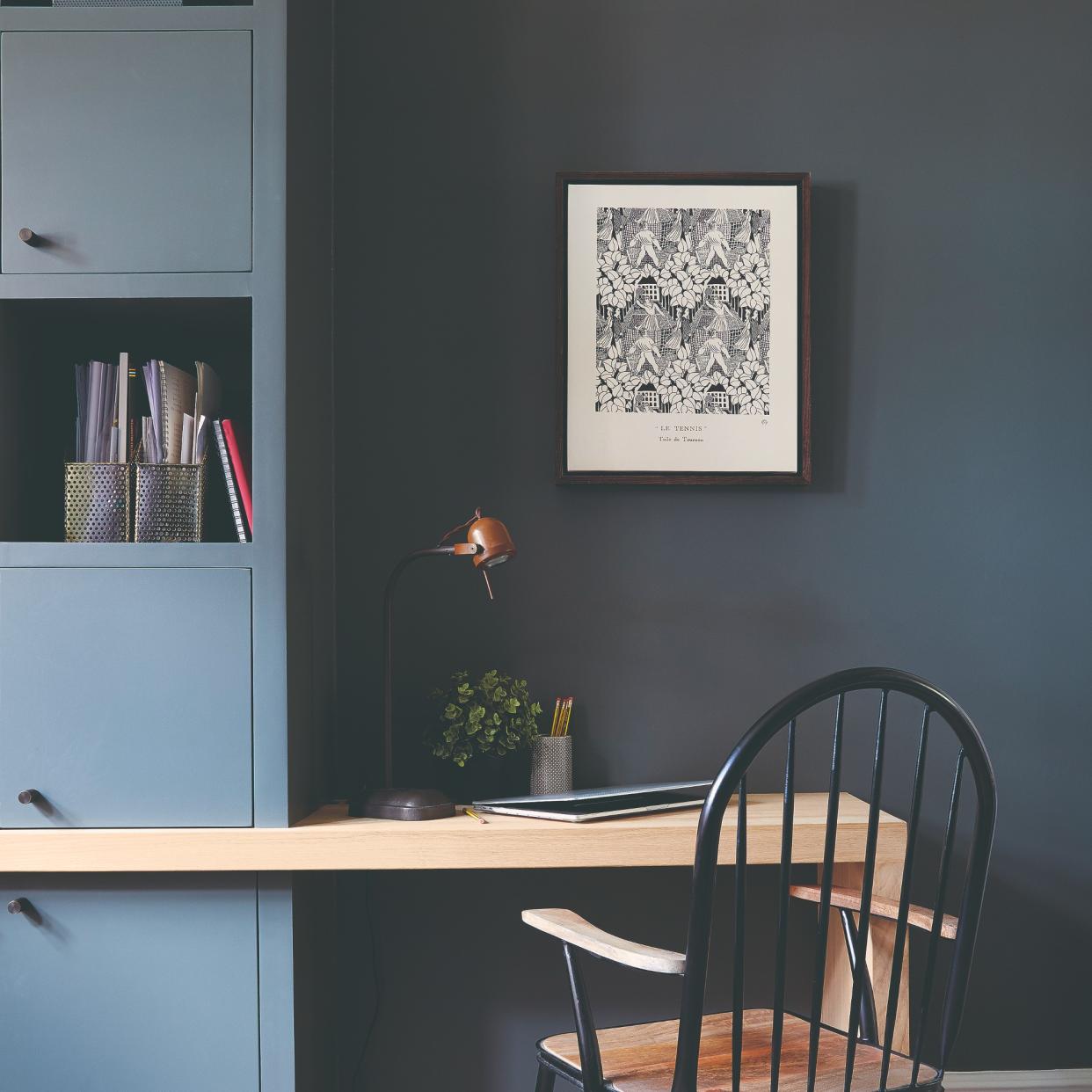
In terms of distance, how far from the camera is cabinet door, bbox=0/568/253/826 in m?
1.58

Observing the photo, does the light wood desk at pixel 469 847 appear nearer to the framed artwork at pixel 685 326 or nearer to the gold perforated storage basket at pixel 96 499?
the gold perforated storage basket at pixel 96 499

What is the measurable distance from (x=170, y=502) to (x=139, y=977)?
2.44ft

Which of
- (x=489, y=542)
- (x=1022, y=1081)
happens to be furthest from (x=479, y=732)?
(x=1022, y=1081)

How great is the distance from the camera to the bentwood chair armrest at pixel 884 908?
1.48m

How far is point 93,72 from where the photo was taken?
5.32ft

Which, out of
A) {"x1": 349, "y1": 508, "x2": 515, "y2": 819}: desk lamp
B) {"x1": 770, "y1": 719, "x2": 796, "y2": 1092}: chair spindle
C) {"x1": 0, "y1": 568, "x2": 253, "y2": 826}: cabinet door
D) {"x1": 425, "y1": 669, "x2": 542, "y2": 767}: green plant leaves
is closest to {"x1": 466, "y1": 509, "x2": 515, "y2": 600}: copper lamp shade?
{"x1": 349, "y1": 508, "x2": 515, "y2": 819}: desk lamp

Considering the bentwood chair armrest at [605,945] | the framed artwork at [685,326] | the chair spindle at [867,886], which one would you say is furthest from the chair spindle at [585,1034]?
the framed artwork at [685,326]

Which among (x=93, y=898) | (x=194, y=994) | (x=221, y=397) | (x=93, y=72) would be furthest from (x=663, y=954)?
(x=93, y=72)

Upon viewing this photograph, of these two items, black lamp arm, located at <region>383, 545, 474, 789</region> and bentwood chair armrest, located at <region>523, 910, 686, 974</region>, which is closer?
bentwood chair armrest, located at <region>523, 910, 686, 974</region>

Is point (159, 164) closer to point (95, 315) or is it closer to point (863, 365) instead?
point (95, 315)

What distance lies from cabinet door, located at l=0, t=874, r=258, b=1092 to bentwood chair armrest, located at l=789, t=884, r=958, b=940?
89cm

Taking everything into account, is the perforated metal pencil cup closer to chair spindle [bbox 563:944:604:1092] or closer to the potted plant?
the potted plant

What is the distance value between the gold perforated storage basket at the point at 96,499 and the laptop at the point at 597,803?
2.56ft

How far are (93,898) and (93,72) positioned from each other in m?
1.31
